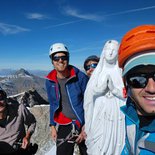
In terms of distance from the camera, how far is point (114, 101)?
11.8 feet

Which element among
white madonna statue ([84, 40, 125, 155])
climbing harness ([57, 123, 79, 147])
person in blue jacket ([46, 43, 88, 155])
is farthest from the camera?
climbing harness ([57, 123, 79, 147])

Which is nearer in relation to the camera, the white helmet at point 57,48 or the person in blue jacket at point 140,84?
the person in blue jacket at point 140,84

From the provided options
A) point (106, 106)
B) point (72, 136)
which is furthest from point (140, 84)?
point (72, 136)

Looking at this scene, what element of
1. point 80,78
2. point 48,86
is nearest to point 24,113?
point 48,86

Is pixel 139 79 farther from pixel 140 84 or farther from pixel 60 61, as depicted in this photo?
pixel 60 61

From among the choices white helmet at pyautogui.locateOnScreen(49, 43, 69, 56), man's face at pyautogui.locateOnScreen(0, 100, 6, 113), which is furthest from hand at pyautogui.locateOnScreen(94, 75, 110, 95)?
man's face at pyautogui.locateOnScreen(0, 100, 6, 113)

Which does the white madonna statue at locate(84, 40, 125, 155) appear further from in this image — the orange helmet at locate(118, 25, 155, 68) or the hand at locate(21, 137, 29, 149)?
the orange helmet at locate(118, 25, 155, 68)

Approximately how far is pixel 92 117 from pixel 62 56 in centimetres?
101

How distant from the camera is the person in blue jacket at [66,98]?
4.25 meters

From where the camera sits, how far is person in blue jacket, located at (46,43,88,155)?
13.9 ft

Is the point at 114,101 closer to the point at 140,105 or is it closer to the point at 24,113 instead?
the point at 24,113

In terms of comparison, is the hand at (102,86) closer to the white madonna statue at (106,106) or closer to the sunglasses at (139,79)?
the white madonna statue at (106,106)

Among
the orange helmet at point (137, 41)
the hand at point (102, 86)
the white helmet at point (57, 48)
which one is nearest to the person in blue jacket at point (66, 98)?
the white helmet at point (57, 48)

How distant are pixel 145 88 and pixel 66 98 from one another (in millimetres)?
3174
